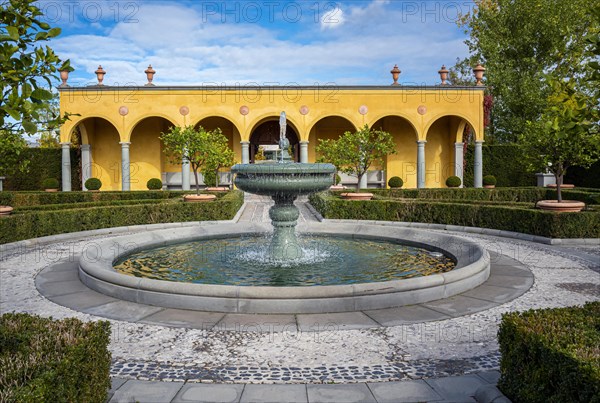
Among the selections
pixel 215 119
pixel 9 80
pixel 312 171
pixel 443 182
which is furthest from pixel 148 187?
pixel 9 80

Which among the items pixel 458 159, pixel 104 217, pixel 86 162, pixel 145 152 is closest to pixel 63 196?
pixel 86 162

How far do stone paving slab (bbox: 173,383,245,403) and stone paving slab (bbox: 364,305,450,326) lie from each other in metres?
2.35

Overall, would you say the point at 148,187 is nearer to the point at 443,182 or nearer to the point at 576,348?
the point at 443,182

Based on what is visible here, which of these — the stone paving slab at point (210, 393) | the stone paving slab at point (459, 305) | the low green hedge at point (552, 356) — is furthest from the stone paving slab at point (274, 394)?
the stone paving slab at point (459, 305)

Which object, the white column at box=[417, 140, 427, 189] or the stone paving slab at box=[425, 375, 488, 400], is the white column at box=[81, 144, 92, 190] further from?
the stone paving slab at box=[425, 375, 488, 400]

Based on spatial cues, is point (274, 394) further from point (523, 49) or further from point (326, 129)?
point (523, 49)

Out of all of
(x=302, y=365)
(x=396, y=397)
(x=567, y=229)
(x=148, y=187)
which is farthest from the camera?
(x=148, y=187)

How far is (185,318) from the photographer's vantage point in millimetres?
6020

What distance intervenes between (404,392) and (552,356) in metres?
1.25

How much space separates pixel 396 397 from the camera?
12.9 ft

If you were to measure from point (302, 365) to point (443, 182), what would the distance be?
26.4 metres

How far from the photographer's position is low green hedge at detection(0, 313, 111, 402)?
9.50 ft

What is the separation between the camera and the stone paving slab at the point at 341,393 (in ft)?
12.7

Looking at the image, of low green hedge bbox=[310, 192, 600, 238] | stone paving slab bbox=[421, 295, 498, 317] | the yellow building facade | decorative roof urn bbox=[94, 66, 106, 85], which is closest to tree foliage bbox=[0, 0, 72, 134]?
stone paving slab bbox=[421, 295, 498, 317]
